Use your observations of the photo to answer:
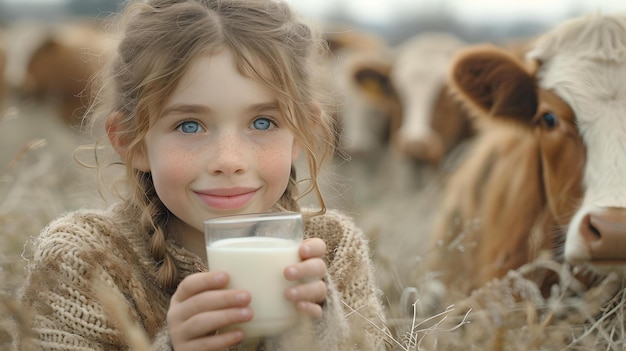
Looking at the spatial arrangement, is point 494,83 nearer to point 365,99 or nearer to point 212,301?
point 212,301

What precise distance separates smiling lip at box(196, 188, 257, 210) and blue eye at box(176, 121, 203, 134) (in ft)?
0.46

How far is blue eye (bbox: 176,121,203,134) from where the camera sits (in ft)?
6.17

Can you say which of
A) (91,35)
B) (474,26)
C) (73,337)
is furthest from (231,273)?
(474,26)

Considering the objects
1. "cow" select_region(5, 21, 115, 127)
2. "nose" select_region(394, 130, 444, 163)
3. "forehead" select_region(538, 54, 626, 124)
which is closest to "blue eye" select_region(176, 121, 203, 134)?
"forehead" select_region(538, 54, 626, 124)

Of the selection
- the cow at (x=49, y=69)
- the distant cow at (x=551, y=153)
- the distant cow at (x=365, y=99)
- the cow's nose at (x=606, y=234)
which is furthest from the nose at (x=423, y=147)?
the cow at (x=49, y=69)

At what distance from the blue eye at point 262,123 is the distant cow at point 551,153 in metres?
1.18

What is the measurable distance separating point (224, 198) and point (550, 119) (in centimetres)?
167

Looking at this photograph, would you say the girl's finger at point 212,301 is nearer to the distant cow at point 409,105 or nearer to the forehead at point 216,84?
the forehead at point 216,84

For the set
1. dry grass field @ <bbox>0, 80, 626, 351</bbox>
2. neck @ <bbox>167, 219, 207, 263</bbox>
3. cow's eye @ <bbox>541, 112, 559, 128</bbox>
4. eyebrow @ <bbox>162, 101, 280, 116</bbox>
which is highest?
eyebrow @ <bbox>162, 101, 280, 116</bbox>

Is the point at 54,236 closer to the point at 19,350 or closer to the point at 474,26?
the point at 19,350

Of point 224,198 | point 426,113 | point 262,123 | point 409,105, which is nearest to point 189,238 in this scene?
point 224,198

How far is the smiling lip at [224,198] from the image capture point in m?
1.85

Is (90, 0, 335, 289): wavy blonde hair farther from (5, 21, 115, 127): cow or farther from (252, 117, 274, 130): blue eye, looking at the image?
(5, 21, 115, 127): cow

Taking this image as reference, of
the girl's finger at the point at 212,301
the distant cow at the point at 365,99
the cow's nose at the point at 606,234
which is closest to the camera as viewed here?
the girl's finger at the point at 212,301
